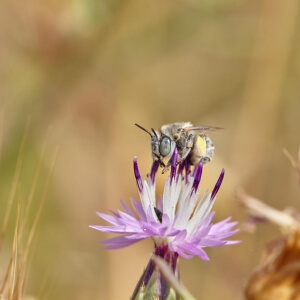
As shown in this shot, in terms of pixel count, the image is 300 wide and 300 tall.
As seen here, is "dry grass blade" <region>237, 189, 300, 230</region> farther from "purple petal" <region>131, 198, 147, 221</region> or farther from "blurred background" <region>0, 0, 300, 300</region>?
"blurred background" <region>0, 0, 300, 300</region>

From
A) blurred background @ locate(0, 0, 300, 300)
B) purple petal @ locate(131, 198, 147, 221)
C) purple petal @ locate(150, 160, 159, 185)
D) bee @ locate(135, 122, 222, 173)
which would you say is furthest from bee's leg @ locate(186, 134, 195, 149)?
blurred background @ locate(0, 0, 300, 300)

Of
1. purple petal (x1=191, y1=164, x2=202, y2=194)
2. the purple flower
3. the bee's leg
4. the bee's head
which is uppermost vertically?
the bee's leg

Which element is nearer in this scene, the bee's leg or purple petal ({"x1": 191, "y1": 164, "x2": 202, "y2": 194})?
purple petal ({"x1": 191, "y1": 164, "x2": 202, "y2": 194})

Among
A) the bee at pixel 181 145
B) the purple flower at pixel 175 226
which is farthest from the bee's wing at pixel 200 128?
the purple flower at pixel 175 226

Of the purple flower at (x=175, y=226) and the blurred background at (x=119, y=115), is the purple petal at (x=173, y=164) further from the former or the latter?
the blurred background at (x=119, y=115)

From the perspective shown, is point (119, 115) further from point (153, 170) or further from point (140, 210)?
point (140, 210)
